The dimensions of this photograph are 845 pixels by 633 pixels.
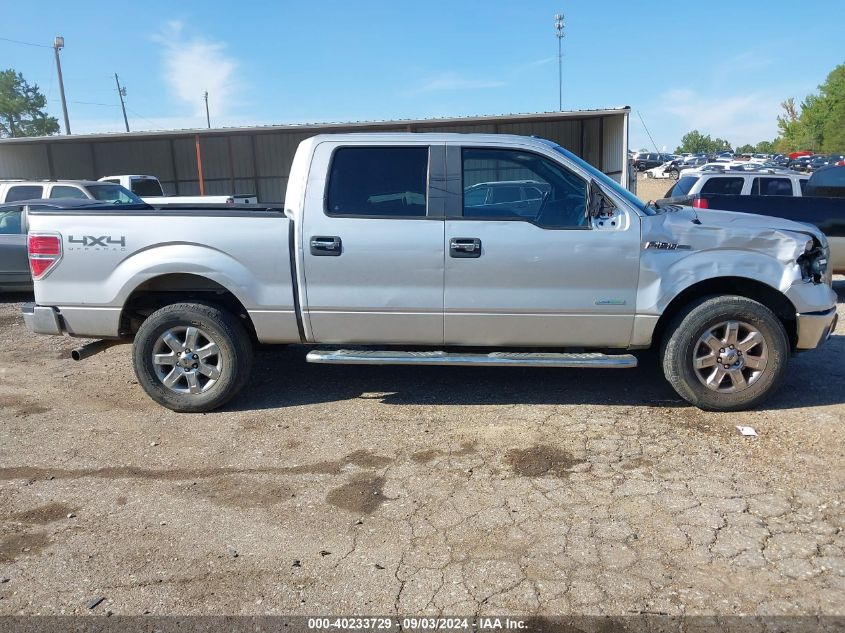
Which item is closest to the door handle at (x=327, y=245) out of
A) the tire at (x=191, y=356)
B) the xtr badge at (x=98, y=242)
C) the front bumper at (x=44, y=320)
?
the tire at (x=191, y=356)

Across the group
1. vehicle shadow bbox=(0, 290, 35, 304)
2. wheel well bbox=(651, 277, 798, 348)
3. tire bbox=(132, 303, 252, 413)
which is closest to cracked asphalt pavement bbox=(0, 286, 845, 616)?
tire bbox=(132, 303, 252, 413)

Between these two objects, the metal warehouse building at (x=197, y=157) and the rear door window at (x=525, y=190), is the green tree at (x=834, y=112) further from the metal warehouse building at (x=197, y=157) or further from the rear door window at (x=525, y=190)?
the rear door window at (x=525, y=190)

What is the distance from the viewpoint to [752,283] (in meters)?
4.92

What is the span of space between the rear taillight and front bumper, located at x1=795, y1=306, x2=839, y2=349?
540cm

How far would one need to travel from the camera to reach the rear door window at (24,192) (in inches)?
551

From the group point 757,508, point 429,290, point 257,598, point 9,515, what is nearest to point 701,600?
point 757,508

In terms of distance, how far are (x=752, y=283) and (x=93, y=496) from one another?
464 cm

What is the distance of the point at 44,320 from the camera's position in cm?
505

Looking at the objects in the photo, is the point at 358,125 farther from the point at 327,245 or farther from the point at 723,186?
the point at 327,245

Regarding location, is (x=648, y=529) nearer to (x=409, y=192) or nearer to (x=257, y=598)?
(x=257, y=598)

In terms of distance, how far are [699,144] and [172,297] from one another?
113762mm

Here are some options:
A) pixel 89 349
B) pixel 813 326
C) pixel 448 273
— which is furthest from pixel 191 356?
pixel 813 326

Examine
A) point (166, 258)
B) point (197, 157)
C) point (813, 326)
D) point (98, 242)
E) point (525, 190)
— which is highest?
point (197, 157)

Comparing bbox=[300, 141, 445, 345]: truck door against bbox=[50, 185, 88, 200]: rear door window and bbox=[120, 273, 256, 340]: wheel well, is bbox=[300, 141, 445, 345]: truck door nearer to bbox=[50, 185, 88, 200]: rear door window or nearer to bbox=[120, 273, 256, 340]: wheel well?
bbox=[120, 273, 256, 340]: wheel well
